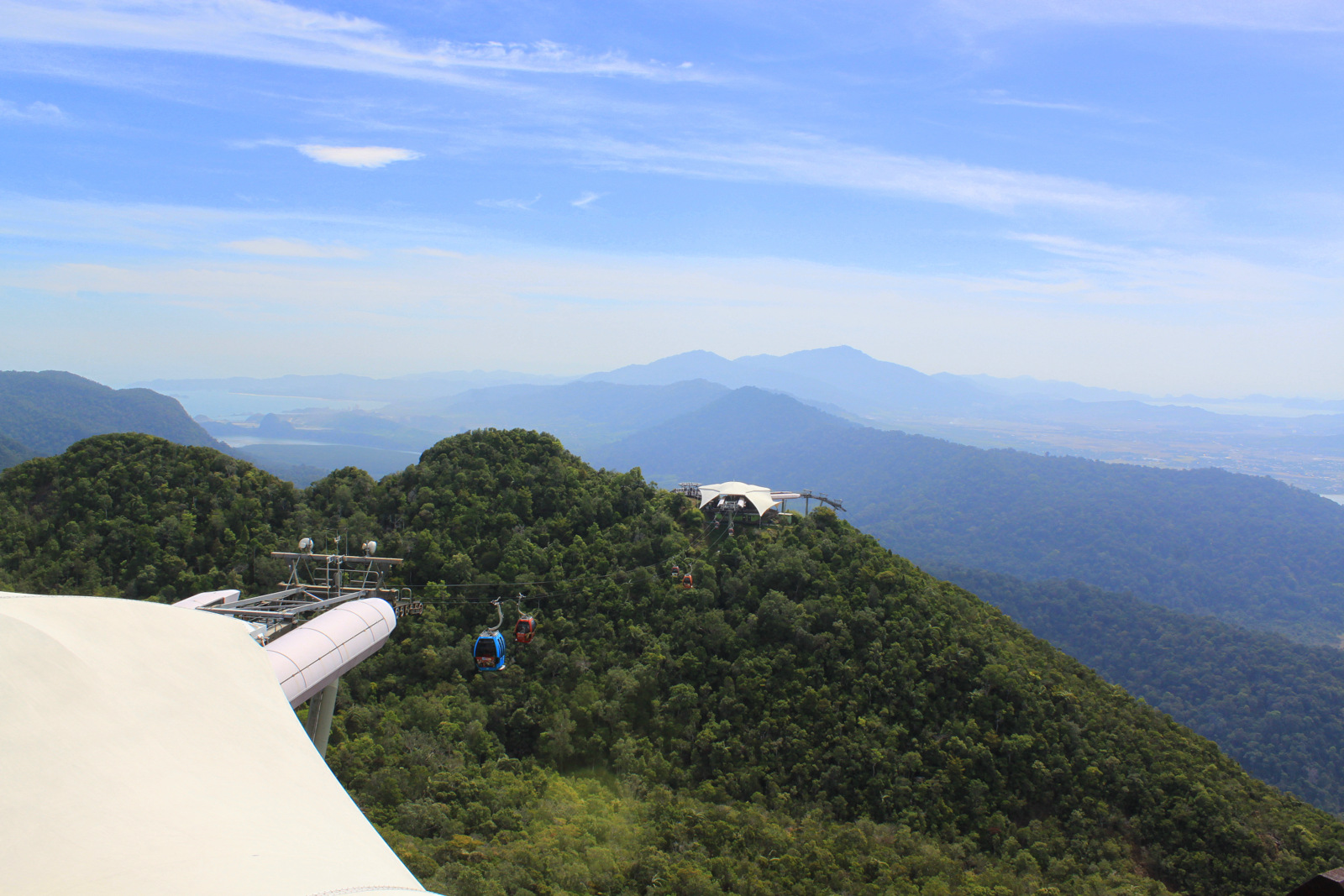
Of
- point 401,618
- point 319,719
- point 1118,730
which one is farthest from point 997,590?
point 319,719

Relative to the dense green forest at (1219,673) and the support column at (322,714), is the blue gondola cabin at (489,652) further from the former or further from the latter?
the dense green forest at (1219,673)

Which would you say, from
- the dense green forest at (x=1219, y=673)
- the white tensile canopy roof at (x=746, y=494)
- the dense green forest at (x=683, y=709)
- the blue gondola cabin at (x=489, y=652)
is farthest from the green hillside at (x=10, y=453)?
the dense green forest at (x=1219, y=673)

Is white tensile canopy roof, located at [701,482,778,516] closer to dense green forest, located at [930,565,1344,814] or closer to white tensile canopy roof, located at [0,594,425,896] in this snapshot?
white tensile canopy roof, located at [0,594,425,896]

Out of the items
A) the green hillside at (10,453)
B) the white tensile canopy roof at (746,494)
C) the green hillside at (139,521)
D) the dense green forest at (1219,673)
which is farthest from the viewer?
the green hillside at (10,453)

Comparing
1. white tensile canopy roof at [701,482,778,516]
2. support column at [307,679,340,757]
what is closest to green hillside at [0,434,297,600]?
support column at [307,679,340,757]

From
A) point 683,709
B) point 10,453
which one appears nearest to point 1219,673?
point 683,709

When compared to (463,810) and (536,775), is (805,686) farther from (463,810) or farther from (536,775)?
(463,810)

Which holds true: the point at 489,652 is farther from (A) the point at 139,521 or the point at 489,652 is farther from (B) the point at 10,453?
(B) the point at 10,453
